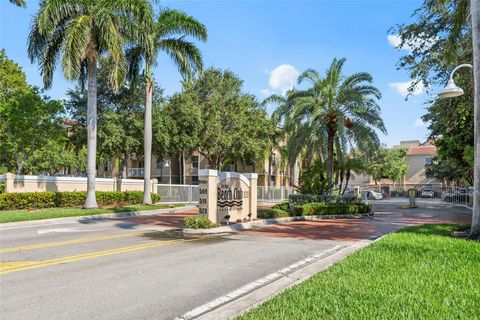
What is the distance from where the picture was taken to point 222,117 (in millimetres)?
39188

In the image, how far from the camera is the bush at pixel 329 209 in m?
21.5

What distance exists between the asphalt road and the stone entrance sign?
172 centimetres

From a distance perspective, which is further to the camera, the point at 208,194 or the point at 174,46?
the point at 174,46

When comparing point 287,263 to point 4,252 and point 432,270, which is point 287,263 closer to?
point 432,270

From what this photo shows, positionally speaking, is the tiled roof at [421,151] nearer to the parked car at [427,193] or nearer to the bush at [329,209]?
the parked car at [427,193]

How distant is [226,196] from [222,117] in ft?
77.2

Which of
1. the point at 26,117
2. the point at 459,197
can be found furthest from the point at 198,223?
the point at 459,197

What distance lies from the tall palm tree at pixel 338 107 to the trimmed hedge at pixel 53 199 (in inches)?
501

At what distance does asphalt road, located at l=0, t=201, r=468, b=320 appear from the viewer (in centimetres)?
562

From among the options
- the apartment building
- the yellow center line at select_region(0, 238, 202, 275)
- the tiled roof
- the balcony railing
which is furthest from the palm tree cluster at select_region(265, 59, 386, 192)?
the tiled roof

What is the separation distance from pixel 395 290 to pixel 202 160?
46.7 meters

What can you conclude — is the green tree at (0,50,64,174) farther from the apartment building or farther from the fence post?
the apartment building

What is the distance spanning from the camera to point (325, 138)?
25219 millimetres

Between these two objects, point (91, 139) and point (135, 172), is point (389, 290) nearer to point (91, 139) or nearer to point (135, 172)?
point (91, 139)
